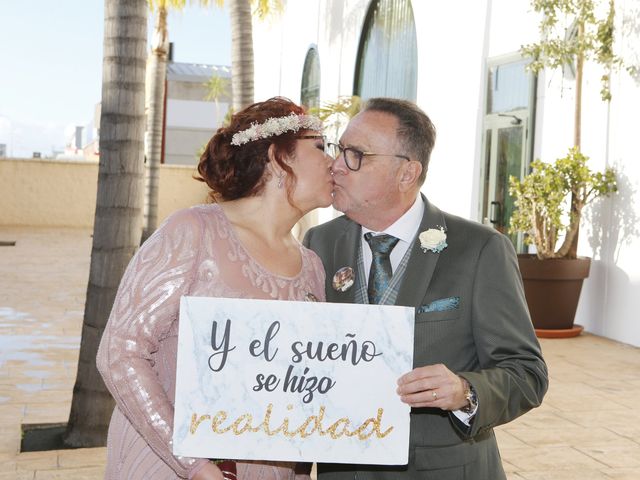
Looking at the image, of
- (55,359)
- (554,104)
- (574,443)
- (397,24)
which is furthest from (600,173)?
(397,24)

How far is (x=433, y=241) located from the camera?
2.54 metres

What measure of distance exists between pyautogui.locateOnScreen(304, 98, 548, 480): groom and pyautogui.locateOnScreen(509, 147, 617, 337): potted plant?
290 inches

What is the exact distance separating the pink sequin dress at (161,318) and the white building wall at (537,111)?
8.20 metres

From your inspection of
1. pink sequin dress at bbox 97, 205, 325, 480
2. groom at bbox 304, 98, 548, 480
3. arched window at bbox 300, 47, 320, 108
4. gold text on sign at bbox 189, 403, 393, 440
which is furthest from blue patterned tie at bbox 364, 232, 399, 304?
arched window at bbox 300, 47, 320, 108

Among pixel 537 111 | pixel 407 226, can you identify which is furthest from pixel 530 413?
pixel 537 111

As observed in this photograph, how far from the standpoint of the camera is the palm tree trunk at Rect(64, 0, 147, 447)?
5.52 meters

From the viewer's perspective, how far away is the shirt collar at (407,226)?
269 cm

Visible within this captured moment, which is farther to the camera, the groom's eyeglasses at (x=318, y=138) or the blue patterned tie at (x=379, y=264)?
the blue patterned tie at (x=379, y=264)

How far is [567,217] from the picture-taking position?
405 inches

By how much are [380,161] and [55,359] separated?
6.15 meters

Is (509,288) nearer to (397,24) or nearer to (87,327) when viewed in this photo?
(87,327)

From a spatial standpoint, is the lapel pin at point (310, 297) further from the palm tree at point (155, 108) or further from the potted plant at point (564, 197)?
the palm tree at point (155, 108)

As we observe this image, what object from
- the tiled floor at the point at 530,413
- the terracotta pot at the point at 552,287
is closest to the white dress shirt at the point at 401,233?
the tiled floor at the point at 530,413

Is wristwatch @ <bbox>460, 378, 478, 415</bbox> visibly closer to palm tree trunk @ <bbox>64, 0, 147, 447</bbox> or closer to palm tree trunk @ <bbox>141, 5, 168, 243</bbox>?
palm tree trunk @ <bbox>64, 0, 147, 447</bbox>
